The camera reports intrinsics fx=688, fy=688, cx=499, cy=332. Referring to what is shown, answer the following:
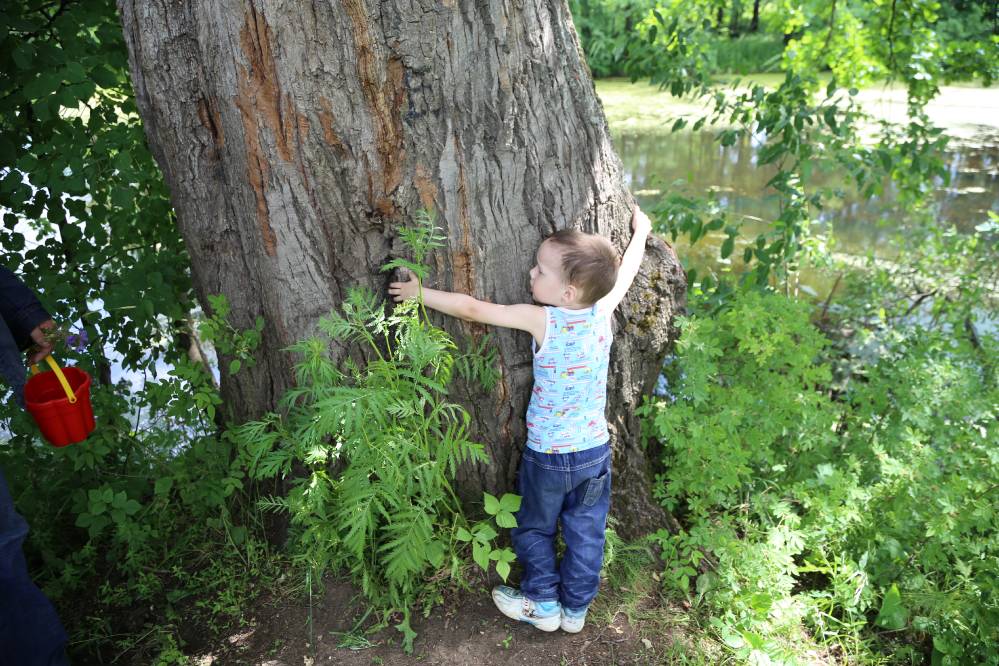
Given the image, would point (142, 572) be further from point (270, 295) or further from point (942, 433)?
point (942, 433)

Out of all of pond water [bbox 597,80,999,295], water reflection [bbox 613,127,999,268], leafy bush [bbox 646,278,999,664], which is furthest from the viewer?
water reflection [bbox 613,127,999,268]

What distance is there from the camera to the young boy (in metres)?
2.32

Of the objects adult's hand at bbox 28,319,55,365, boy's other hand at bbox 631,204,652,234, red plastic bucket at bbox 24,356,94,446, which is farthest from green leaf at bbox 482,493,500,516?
adult's hand at bbox 28,319,55,365

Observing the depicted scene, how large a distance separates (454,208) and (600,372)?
2.50 feet

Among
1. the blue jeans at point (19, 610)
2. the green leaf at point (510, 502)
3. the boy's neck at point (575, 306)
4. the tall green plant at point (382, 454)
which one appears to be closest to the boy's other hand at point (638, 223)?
the boy's neck at point (575, 306)

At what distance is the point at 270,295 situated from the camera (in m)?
2.50

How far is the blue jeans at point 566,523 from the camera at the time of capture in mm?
2457

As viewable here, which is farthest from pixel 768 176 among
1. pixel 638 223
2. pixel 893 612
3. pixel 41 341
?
pixel 41 341

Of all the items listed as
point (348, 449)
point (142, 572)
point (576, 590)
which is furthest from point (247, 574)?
point (576, 590)

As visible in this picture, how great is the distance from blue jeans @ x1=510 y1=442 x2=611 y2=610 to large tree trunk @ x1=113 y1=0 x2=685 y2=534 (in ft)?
0.82

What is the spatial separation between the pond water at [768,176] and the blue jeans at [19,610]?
487 centimetres

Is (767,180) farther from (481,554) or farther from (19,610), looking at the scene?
(19,610)

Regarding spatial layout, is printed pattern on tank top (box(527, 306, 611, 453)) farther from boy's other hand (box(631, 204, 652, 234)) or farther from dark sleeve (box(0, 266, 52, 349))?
dark sleeve (box(0, 266, 52, 349))

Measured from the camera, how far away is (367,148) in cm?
220
